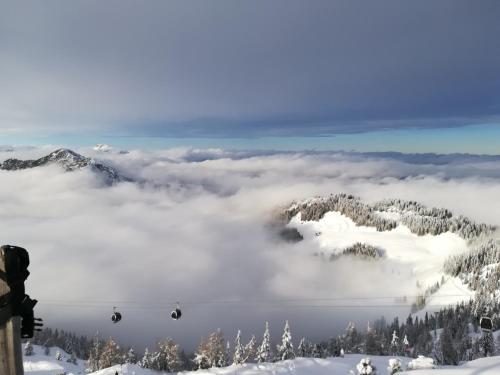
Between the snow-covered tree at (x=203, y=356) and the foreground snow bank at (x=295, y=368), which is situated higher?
the foreground snow bank at (x=295, y=368)

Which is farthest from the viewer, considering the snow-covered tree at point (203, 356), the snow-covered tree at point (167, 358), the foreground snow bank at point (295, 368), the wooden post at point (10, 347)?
the snow-covered tree at point (167, 358)

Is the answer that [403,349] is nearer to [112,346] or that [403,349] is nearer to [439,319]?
[439,319]

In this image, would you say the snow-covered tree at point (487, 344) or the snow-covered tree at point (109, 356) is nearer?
the snow-covered tree at point (487, 344)

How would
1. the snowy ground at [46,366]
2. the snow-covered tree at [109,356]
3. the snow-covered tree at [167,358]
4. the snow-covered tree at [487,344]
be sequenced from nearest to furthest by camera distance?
the snow-covered tree at [487,344], the snow-covered tree at [109,356], the snow-covered tree at [167,358], the snowy ground at [46,366]

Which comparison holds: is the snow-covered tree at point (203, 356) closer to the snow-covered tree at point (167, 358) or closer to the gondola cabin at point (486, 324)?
the snow-covered tree at point (167, 358)

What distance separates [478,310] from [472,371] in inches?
7686

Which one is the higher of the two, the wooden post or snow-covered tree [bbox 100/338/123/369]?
the wooden post

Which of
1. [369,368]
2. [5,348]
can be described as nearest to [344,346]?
[369,368]

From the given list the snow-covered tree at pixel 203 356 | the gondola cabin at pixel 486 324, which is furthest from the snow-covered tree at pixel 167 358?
the gondola cabin at pixel 486 324

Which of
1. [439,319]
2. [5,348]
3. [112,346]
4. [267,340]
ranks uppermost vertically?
[5,348]

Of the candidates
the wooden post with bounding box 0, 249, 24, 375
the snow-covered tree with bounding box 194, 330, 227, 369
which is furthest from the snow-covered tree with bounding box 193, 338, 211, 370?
the wooden post with bounding box 0, 249, 24, 375

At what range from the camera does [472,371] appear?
14.9 meters

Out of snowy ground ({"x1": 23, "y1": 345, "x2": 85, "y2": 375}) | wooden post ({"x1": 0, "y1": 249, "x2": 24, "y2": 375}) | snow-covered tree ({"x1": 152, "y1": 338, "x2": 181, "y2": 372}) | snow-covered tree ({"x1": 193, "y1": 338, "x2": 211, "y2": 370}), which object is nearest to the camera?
wooden post ({"x1": 0, "y1": 249, "x2": 24, "y2": 375})

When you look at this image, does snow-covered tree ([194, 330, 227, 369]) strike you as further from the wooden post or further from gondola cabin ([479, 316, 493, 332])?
the wooden post
